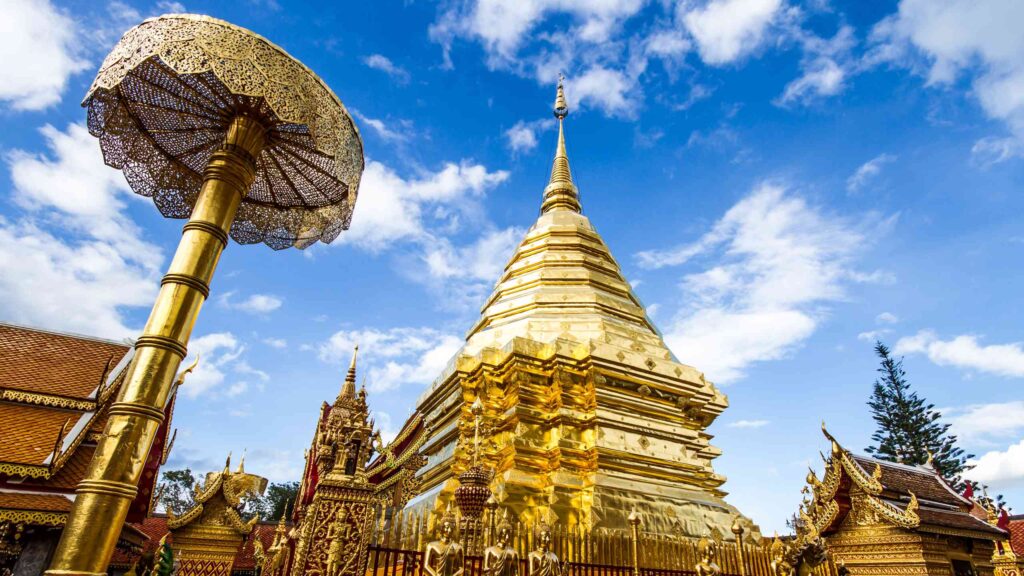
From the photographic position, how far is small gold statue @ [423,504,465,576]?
4594 millimetres

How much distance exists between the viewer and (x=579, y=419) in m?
8.91

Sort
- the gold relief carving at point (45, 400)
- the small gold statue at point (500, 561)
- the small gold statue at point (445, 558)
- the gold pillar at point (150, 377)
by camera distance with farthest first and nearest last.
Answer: the gold relief carving at point (45, 400)
the small gold statue at point (500, 561)
the small gold statue at point (445, 558)
the gold pillar at point (150, 377)

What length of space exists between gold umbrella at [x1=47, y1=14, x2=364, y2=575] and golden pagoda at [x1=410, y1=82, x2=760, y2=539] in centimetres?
388

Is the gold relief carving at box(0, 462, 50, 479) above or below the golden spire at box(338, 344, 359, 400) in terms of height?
below

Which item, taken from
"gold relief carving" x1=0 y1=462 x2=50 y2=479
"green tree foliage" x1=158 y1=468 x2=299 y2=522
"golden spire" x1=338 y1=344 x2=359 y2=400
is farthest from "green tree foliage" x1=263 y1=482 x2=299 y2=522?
"gold relief carving" x1=0 y1=462 x2=50 y2=479

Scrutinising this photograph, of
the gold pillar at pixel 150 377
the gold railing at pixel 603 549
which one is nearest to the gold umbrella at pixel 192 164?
the gold pillar at pixel 150 377

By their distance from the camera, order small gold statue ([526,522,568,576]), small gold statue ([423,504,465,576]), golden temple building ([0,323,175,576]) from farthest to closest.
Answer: golden temple building ([0,323,175,576])
small gold statue ([526,522,568,576])
small gold statue ([423,504,465,576])

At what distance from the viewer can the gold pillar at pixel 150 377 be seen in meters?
2.77

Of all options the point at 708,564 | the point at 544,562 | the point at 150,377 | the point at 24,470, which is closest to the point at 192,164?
the point at 150,377

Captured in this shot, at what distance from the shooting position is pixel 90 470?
2.88 metres

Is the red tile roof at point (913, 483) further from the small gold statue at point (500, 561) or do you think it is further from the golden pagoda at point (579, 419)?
the small gold statue at point (500, 561)

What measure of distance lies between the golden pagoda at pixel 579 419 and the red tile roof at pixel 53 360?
5.28 metres

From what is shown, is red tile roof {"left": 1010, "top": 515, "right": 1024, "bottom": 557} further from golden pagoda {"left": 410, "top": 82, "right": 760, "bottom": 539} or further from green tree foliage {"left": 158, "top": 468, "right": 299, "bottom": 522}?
green tree foliage {"left": 158, "top": 468, "right": 299, "bottom": 522}

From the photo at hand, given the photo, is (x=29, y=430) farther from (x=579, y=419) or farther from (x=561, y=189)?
(x=561, y=189)
